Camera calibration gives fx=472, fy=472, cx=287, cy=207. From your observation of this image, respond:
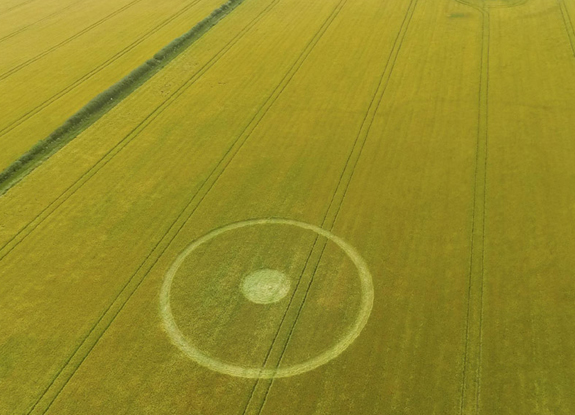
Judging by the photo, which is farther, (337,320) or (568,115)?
(568,115)

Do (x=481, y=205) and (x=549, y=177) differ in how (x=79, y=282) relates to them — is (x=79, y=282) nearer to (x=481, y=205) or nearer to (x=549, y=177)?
(x=481, y=205)

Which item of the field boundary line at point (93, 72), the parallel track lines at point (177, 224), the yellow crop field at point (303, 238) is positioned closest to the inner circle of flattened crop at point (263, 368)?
the yellow crop field at point (303, 238)

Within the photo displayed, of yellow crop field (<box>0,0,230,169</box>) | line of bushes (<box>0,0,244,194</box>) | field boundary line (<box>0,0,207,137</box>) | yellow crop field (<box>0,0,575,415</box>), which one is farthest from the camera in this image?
yellow crop field (<box>0,0,230,169</box>)

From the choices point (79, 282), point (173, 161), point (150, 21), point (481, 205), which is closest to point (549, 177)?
point (481, 205)

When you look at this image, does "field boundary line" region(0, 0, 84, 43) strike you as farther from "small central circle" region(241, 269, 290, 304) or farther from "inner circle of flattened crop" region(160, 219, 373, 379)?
"small central circle" region(241, 269, 290, 304)

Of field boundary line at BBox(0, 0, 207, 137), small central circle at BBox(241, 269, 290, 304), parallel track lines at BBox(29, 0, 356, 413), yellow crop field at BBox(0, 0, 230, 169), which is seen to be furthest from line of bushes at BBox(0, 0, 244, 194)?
small central circle at BBox(241, 269, 290, 304)

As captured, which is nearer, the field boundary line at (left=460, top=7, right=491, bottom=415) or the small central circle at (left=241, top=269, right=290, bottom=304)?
the field boundary line at (left=460, top=7, right=491, bottom=415)

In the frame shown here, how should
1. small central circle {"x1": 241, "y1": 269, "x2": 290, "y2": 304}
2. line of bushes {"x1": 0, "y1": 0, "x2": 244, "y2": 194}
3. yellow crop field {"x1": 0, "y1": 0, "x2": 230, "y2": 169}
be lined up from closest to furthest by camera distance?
small central circle {"x1": 241, "y1": 269, "x2": 290, "y2": 304}
line of bushes {"x1": 0, "y1": 0, "x2": 244, "y2": 194}
yellow crop field {"x1": 0, "y1": 0, "x2": 230, "y2": 169}

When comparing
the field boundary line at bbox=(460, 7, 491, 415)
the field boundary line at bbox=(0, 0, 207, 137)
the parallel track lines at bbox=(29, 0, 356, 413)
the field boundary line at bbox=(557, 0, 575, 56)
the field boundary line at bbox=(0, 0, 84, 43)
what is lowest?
the field boundary line at bbox=(460, 7, 491, 415)
